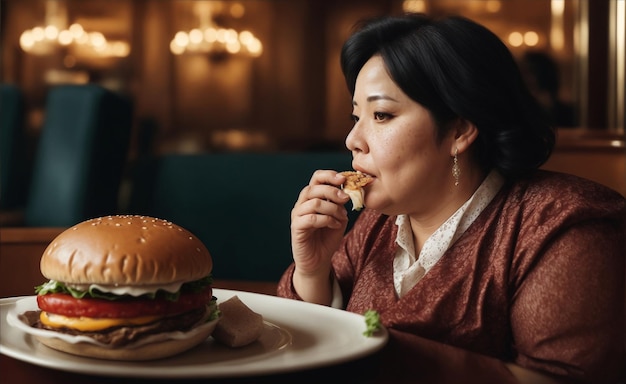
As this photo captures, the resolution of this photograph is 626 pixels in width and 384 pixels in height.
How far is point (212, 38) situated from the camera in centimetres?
896

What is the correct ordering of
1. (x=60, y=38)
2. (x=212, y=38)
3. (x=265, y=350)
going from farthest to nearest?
(x=212, y=38)
(x=60, y=38)
(x=265, y=350)

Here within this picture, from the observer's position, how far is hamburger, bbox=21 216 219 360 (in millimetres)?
1062

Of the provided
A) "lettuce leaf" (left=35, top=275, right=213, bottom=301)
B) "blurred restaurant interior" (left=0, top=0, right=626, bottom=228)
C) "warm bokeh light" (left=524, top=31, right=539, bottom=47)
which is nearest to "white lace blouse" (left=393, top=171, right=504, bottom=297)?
"lettuce leaf" (left=35, top=275, right=213, bottom=301)

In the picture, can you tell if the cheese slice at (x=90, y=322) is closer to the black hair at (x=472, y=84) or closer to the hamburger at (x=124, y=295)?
the hamburger at (x=124, y=295)

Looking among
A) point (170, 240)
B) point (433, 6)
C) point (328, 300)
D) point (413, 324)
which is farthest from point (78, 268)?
point (433, 6)

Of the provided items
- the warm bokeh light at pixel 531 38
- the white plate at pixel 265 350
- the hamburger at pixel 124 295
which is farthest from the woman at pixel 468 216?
the warm bokeh light at pixel 531 38

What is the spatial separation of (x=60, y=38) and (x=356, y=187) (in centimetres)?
806

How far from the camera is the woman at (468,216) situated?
1372 mm

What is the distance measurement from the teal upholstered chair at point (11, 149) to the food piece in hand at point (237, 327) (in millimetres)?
3529

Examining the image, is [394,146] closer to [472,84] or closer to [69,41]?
[472,84]

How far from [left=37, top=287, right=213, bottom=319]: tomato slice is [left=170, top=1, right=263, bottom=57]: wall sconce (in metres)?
8.08

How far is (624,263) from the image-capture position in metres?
1.44

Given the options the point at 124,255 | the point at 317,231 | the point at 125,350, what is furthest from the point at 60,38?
the point at 125,350

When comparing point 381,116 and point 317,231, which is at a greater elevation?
point 381,116
